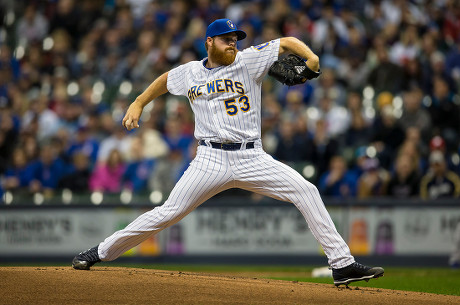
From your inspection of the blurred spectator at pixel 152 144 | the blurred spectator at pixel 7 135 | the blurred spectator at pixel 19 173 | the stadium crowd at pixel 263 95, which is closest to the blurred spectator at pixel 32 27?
the stadium crowd at pixel 263 95

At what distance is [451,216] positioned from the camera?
12102 millimetres

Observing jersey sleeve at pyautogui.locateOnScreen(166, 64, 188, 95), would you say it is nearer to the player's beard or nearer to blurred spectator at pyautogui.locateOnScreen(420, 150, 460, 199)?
the player's beard

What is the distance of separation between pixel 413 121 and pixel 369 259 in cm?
243

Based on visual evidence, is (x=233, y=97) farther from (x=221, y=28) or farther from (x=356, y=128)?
(x=356, y=128)

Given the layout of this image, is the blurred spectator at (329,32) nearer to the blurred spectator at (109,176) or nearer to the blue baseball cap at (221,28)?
the blurred spectator at (109,176)

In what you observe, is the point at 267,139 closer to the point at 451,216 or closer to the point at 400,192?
the point at 400,192

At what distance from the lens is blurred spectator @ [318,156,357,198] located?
12.5m

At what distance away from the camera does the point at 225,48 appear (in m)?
6.59

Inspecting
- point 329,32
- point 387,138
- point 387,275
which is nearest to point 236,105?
point 387,275

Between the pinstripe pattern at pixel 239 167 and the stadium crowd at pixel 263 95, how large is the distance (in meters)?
5.91

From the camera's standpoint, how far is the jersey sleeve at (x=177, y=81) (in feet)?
22.7

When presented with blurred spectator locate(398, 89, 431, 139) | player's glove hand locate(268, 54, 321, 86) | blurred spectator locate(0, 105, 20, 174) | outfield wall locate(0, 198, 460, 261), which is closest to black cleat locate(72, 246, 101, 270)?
player's glove hand locate(268, 54, 321, 86)

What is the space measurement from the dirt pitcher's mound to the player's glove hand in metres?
1.76

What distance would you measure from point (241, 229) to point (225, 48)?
649 centimetres
